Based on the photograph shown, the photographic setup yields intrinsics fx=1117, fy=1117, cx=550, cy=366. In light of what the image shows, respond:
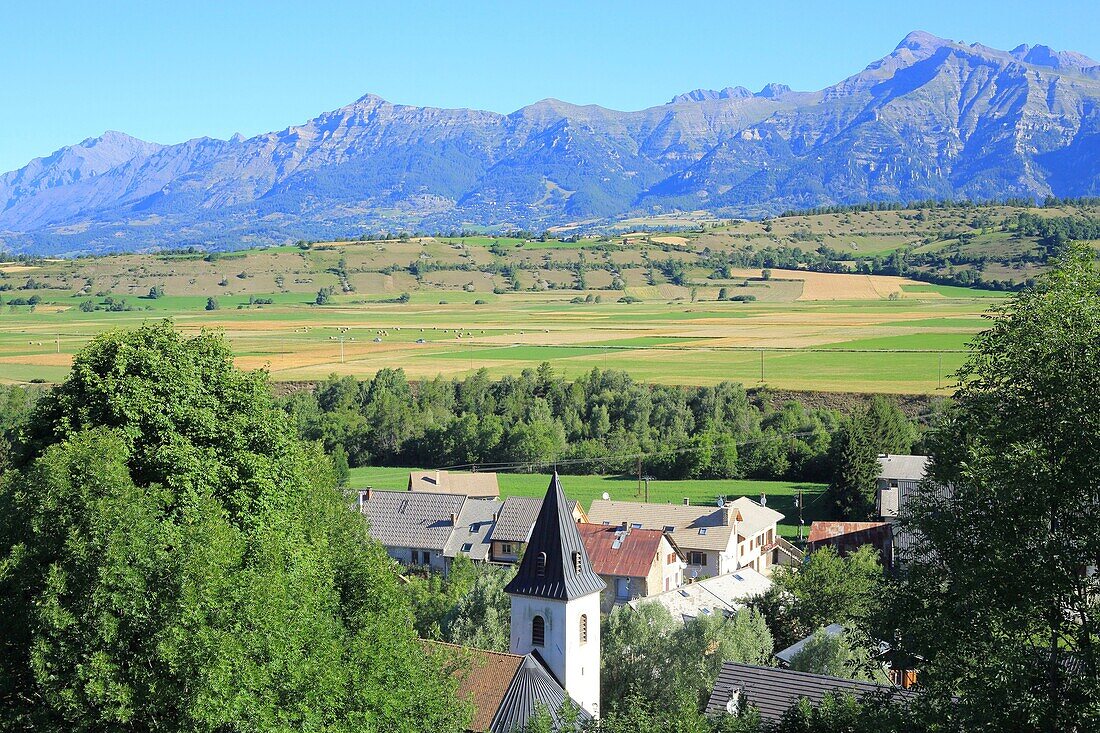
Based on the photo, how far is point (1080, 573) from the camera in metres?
15.3

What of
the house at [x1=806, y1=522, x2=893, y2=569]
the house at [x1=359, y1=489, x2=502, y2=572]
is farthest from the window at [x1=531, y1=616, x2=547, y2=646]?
the house at [x1=806, y1=522, x2=893, y2=569]

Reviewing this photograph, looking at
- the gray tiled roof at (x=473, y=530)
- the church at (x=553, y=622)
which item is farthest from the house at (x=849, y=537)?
the church at (x=553, y=622)

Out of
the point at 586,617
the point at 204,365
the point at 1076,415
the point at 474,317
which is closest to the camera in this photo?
the point at 1076,415

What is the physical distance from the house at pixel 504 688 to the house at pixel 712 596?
951 cm

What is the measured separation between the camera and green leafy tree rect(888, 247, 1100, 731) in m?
14.9

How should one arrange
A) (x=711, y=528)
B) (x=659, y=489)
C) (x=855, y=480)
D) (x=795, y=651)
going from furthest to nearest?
(x=659, y=489)
(x=855, y=480)
(x=711, y=528)
(x=795, y=651)

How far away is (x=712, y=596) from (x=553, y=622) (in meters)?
14.7

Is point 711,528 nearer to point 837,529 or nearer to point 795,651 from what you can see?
point 837,529

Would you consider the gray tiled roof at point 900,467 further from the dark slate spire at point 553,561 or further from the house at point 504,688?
the house at point 504,688

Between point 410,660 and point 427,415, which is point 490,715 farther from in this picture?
point 427,415

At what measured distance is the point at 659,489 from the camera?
7738cm

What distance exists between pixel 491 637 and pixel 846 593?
12783mm

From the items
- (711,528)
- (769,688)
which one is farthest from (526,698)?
(711,528)

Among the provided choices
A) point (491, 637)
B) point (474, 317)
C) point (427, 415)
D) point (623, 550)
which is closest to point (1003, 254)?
point (474, 317)
